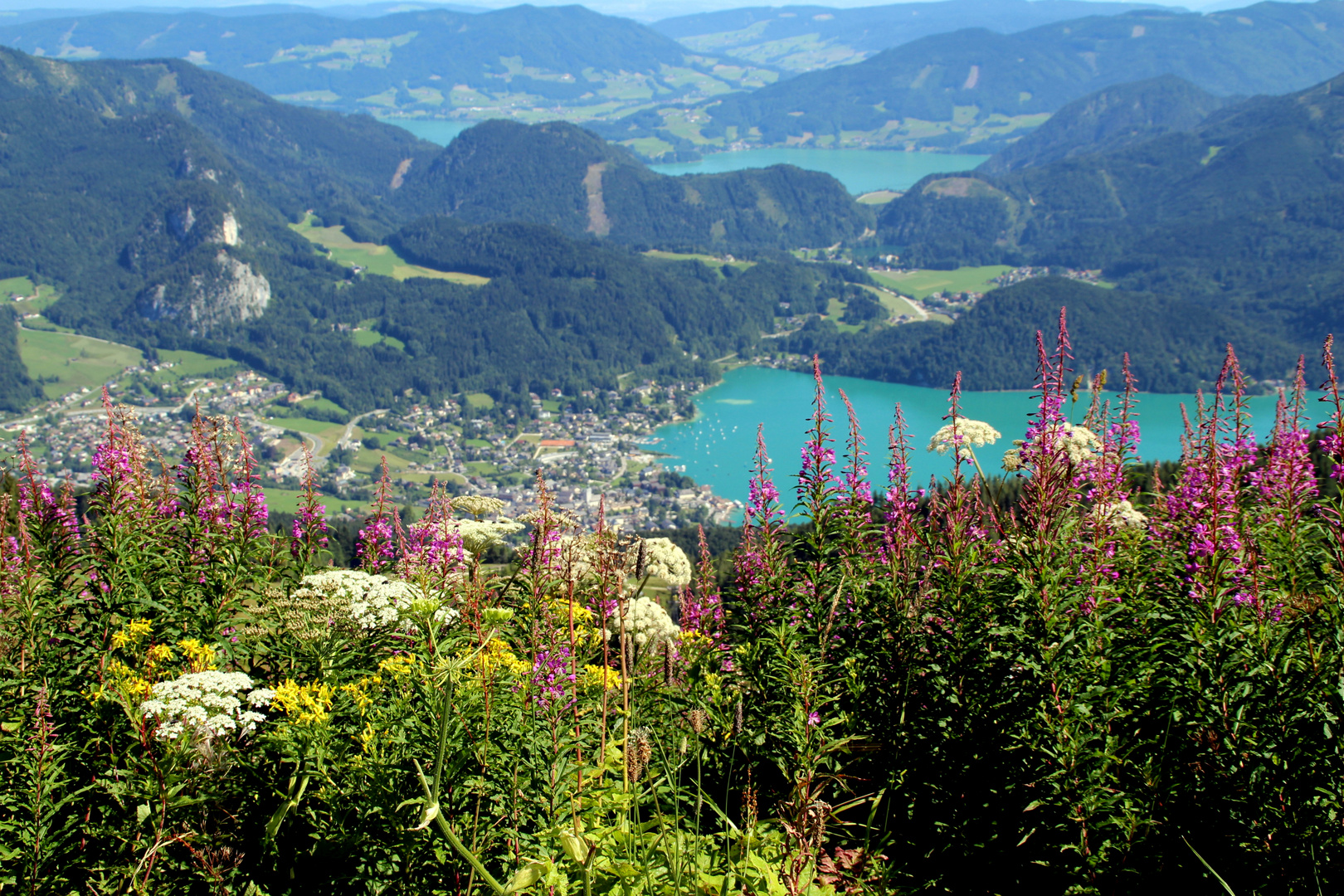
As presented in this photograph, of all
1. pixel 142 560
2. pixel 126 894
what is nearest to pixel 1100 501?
pixel 126 894

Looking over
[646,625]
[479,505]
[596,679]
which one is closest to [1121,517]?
[646,625]

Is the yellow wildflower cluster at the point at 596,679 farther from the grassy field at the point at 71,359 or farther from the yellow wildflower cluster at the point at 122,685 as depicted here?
the grassy field at the point at 71,359

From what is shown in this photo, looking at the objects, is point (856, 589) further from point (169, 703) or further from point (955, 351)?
point (955, 351)

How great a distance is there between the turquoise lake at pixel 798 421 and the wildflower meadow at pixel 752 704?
268ft

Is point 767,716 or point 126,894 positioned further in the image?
point 767,716

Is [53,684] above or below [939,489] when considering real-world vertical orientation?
below

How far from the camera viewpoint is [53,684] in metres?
5.04

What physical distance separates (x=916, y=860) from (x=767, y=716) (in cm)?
115

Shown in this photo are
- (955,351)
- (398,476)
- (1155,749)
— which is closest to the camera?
(1155,749)

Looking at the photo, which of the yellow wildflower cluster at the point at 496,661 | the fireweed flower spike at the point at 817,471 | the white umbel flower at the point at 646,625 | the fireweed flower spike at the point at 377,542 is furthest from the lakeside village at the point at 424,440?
the yellow wildflower cluster at the point at 496,661

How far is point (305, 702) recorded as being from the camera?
4.59m

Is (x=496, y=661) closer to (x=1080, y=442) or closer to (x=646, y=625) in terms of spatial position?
(x=646, y=625)

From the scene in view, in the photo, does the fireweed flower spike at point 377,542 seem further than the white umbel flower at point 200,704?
Yes

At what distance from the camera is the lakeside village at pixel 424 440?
101m
